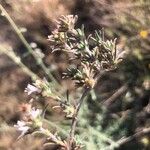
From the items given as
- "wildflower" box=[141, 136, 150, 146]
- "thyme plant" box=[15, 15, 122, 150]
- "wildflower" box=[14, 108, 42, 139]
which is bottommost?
"wildflower" box=[14, 108, 42, 139]

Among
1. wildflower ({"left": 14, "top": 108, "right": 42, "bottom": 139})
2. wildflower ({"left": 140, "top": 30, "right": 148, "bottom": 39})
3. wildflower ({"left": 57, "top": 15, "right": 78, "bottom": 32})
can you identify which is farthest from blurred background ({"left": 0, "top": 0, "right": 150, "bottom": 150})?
wildflower ({"left": 14, "top": 108, "right": 42, "bottom": 139})

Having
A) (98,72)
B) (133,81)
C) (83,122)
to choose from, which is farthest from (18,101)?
(98,72)

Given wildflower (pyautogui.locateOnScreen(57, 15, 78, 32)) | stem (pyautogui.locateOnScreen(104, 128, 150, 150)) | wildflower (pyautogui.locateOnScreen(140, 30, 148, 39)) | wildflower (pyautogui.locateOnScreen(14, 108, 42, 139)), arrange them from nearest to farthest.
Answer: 1. wildflower (pyautogui.locateOnScreen(14, 108, 42, 139))
2. wildflower (pyautogui.locateOnScreen(57, 15, 78, 32))
3. stem (pyautogui.locateOnScreen(104, 128, 150, 150))
4. wildflower (pyautogui.locateOnScreen(140, 30, 148, 39))

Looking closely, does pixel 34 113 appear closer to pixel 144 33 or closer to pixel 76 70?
pixel 76 70

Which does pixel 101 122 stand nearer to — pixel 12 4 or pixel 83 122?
pixel 83 122

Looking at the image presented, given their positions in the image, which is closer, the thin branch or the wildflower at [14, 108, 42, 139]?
the wildflower at [14, 108, 42, 139]

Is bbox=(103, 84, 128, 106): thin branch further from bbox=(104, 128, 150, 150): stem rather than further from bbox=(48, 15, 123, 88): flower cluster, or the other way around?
bbox=(48, 15, 123, 88): flower cluster

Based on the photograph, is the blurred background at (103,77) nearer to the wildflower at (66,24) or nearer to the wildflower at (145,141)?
the wildflower at (145,141)

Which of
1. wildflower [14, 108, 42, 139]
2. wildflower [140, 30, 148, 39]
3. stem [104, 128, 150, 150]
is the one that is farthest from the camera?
wildflower [140, 30, 148, 39]
